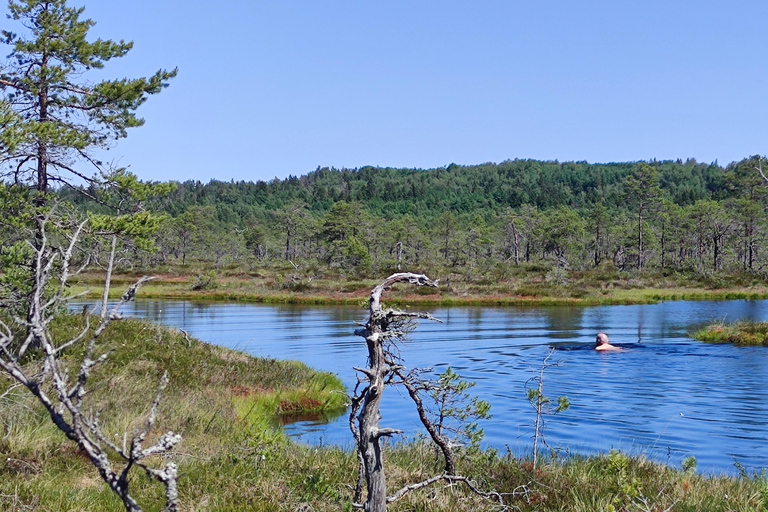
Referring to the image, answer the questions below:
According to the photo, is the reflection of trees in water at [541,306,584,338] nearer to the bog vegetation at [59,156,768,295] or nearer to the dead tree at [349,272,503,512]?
the bog vegetation at [59,156,768,295]

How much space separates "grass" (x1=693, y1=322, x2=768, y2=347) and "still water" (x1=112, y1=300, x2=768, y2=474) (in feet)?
3.58

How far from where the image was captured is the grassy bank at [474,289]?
55906 millimetres

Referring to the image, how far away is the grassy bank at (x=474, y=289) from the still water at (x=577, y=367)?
5.99 meters

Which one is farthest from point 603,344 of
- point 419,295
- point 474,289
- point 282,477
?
point 474,289

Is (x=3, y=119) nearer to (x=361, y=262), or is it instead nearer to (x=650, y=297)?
(x=650, y=297)

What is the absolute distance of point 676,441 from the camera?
51.9ft

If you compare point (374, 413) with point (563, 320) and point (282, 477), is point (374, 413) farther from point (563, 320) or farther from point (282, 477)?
point (563, 320)

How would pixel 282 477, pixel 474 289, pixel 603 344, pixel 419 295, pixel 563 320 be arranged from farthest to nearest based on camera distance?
pixel 474 289 → pixel 419 295 → pixel 563 320 → pixel 603 344 → pixel 282 477

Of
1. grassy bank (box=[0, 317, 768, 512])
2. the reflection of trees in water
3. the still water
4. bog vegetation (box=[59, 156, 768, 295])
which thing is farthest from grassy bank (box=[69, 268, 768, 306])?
grassy bank (box=[0, 317, 768, 512])

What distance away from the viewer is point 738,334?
3192cm

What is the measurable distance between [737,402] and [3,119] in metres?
19.0

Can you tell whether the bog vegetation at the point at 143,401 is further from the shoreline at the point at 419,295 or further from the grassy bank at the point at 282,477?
the shoreline at the point at 419,295

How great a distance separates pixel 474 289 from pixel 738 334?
29469 mm

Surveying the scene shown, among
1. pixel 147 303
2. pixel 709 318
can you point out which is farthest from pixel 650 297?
pixel 147 303
